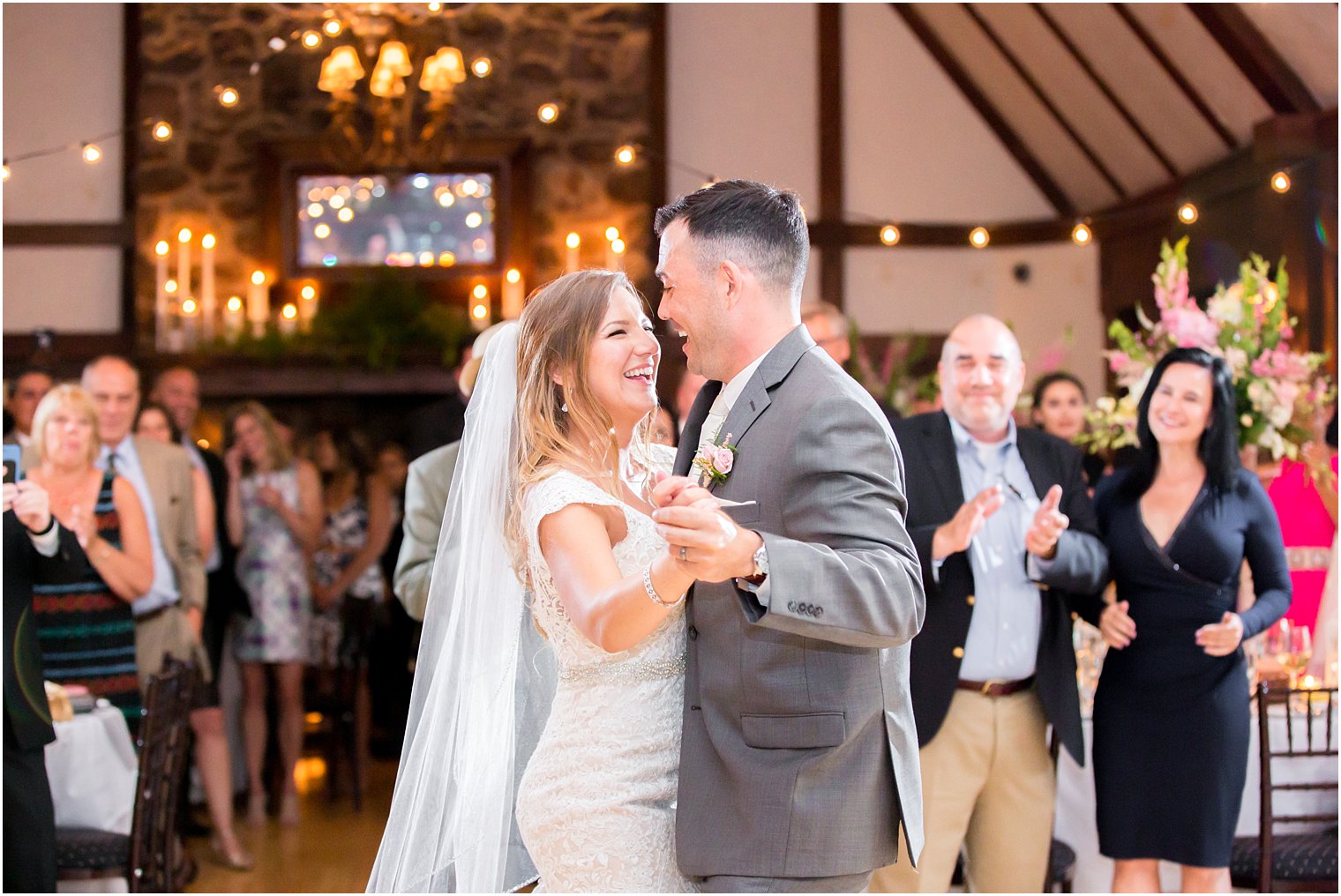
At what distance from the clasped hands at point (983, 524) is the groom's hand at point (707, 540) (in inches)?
52.1

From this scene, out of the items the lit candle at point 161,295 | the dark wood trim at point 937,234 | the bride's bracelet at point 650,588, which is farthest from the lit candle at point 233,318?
the bride's bracelet at point 650,588

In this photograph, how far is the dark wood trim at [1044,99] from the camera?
9008 mm

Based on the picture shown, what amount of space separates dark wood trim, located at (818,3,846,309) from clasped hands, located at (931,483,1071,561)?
Answer: 260 inches

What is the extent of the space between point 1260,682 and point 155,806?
10.4 feet

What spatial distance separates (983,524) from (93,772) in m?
2.69

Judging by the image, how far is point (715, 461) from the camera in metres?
2.01

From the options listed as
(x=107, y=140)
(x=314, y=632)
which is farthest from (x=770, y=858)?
(x=107, y=140)

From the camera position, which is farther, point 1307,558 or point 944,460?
point 1307,558

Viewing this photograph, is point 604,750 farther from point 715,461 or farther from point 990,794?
point 990,794

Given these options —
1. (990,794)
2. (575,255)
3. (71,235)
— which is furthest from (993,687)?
(71,235)

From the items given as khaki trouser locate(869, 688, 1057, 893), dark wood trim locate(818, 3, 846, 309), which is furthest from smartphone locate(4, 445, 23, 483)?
dark wood trim locate(818, 3, 846, 309)

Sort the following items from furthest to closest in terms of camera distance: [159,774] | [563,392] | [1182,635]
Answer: [159,774]
[1182,635]
[563,392]

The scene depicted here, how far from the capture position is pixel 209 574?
5.97 meters

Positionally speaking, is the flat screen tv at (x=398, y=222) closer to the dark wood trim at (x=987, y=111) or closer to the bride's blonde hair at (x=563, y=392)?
the dark wood trim at (x=987, y=111)
